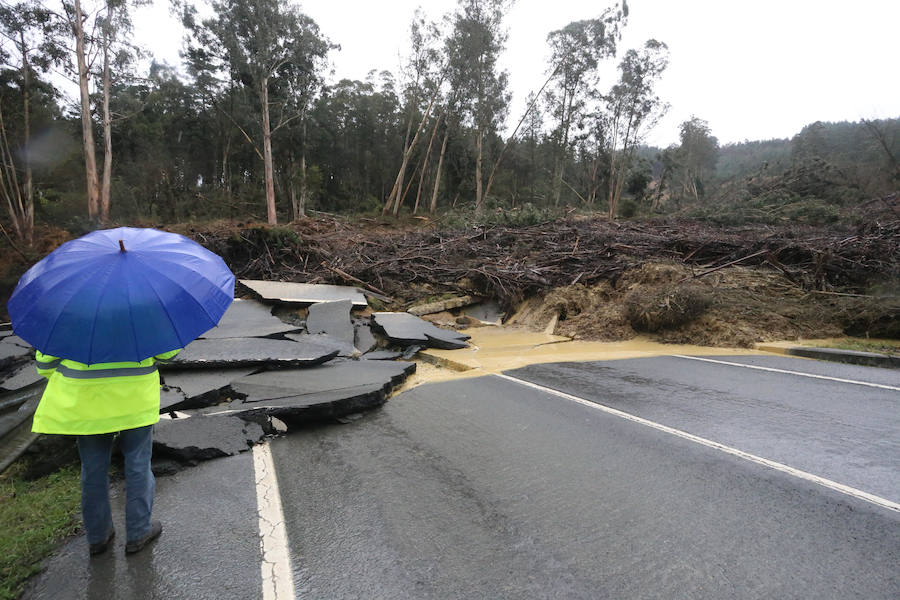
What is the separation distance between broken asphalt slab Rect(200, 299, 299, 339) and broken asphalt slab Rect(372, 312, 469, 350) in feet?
6.38

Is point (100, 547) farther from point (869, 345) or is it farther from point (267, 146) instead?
point (267, 146)

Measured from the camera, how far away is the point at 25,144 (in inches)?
1039

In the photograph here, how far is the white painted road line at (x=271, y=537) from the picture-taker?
2.52 m

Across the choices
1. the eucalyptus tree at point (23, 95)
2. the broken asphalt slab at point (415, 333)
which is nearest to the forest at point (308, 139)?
the eucalyptus tree at point (23, 95)

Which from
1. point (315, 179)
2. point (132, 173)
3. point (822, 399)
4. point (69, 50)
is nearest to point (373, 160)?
point (315, 179)

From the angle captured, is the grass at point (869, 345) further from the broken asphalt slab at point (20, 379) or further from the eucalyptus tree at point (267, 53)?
the eucalyptus tree at point (267, 53)

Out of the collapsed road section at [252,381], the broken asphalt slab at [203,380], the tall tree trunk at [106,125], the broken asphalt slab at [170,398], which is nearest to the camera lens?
the collapsed road section at [252,381]

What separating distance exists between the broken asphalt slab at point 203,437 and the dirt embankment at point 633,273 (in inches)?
320

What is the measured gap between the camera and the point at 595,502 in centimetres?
331

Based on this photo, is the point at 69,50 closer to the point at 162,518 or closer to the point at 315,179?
the point at 315,179

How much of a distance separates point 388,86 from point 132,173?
24.8 meters

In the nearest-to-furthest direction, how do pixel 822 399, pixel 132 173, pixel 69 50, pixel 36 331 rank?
pixel 36 331, pixel 822 399, pixel 69 50, pixel 132 173

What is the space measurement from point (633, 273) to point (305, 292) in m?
8.95

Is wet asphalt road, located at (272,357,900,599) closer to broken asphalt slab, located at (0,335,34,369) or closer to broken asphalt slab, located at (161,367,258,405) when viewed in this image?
broken asphalt slab, located at (161,367,258,405)
